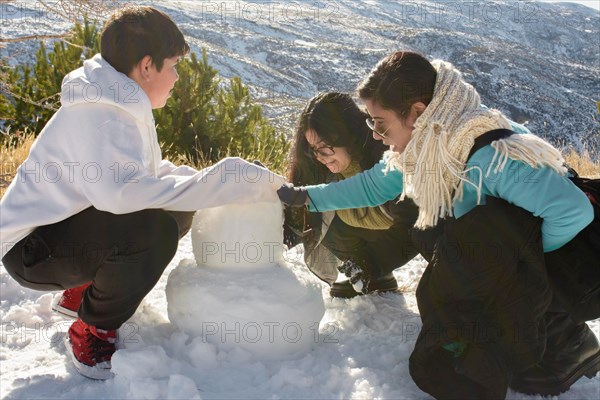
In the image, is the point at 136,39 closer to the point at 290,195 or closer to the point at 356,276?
the point at 290,195

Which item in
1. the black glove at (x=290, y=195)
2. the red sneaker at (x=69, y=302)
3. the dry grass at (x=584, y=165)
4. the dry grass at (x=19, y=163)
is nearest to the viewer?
the black glove at (x=290, y=195)

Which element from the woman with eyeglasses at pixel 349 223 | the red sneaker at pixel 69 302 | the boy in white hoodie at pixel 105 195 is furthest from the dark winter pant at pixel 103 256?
the woman with eyeglasses at pixel 349 223

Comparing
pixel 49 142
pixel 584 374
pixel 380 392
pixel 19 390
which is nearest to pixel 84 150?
pixel 49 142

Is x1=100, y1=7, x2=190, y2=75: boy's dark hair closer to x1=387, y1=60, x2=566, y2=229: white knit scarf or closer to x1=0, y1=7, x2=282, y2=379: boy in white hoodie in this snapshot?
x1=0, y1=7, x2=282, y2=379: boy in white hoodie

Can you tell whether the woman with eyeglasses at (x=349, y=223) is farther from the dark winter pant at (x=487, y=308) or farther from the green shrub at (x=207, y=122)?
the green shrub at (x=207, y=122)

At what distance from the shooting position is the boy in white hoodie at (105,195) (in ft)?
5.87

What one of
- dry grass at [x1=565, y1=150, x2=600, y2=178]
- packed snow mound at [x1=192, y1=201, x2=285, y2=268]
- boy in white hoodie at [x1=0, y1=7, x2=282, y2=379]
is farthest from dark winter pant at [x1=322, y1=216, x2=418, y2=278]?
dry grass at [x1=565, y1=150, x2=600, y2=178]

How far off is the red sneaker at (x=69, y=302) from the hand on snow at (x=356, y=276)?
113 cm

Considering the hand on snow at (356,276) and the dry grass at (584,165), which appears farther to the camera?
the dry grass at (584,165)

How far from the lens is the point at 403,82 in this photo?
1858mm

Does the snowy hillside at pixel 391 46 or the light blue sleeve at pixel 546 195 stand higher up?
the light blue sleeve at pixel 546 195

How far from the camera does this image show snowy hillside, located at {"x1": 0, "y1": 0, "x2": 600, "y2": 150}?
2920 cm

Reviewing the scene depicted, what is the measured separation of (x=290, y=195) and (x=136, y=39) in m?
0.77

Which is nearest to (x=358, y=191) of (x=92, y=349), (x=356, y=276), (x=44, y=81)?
(x=356, y=276)
